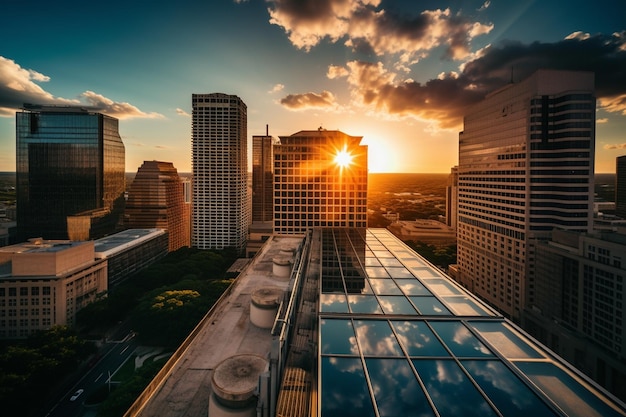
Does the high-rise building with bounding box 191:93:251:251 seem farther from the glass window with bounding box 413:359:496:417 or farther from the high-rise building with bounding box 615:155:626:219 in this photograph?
the high-rise building with bounding box 615:155:626:219

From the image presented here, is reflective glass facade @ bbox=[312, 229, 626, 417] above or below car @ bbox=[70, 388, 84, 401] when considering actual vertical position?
above

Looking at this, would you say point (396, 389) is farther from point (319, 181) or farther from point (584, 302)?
point (319, 181)

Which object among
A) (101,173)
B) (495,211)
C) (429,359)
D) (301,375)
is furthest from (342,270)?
(101,173)

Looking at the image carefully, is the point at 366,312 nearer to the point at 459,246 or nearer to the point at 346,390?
the point at 346,390

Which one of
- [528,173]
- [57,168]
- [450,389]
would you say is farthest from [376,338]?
[57,168]

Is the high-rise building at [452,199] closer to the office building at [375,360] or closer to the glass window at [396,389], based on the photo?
the office building at [375,360]

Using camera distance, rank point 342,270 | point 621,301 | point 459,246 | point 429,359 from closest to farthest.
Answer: point 429,359, point 342,270, point 621,301, point 459,246

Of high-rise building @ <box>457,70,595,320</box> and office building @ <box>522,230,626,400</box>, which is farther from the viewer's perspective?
high-rise building @ <box>457,70,595,320</box>

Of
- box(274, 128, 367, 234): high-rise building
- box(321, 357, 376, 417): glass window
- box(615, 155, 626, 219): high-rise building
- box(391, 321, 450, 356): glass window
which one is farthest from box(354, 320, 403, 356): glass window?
box(615, 155, 626, 219): high-rise building
